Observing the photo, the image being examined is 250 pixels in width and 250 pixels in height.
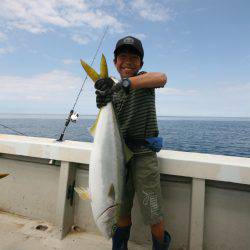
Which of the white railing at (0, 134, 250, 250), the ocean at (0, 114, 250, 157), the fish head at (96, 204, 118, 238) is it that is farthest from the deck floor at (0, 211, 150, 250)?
the ocean at (0, 114, 250, 157)

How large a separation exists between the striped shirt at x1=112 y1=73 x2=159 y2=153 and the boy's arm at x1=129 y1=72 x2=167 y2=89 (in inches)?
11.8

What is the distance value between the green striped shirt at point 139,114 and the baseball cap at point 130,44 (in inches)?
16.5

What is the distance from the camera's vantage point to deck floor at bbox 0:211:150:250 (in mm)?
3090

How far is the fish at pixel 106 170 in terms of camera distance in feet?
7.30

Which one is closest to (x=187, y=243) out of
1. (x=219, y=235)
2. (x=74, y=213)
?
(x=219, y=235)

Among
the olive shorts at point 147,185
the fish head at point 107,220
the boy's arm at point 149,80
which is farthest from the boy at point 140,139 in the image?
the fish head at point 107,220

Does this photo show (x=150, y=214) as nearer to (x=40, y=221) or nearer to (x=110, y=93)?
(x=110, y=93)

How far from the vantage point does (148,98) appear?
9.00 ft

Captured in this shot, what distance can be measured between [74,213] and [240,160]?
2.27 m

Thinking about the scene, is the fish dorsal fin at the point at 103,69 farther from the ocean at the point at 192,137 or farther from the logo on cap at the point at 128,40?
the ocean at the point at 192,137

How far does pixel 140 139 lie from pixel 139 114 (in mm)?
264

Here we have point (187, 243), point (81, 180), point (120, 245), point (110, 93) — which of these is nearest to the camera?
point (110, 93)

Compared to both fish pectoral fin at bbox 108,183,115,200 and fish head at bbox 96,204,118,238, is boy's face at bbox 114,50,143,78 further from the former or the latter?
fish head at bbox 96,204,118,238

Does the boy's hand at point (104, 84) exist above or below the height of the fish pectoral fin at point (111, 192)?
above
